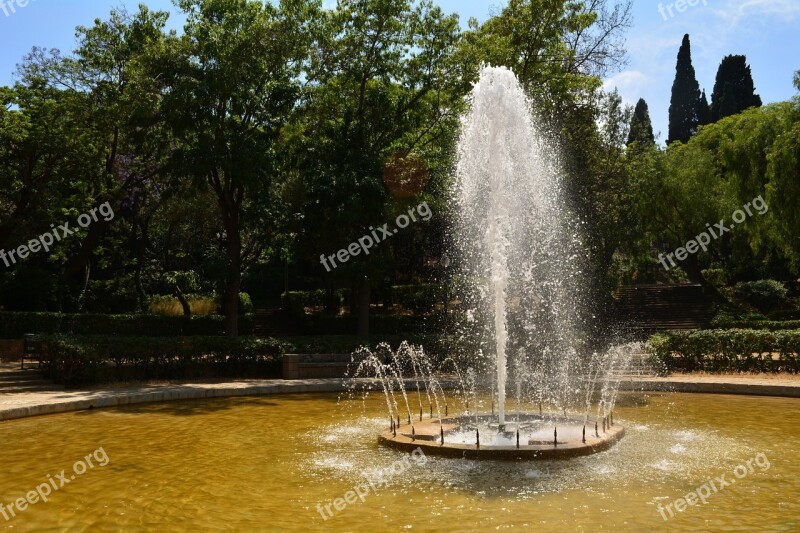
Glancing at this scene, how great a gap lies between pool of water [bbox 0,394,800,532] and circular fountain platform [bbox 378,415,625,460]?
0.18 m

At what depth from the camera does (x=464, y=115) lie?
2336 cm

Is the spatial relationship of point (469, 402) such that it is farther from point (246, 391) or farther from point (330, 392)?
point (246, 391)

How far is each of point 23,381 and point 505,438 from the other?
486 inches

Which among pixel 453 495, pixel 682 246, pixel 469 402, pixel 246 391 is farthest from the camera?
pixel 682 246

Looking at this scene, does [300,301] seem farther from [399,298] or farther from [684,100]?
[684,100]

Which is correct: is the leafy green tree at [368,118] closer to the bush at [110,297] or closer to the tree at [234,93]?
the tree at [234,93]

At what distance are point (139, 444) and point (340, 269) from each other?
1259 cm

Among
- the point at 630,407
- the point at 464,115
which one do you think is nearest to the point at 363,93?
the point at 464,115

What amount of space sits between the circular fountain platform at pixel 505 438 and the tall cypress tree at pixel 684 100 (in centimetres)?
5775

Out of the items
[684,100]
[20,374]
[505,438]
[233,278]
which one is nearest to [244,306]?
[233,278]

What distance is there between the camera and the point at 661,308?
1458 inches

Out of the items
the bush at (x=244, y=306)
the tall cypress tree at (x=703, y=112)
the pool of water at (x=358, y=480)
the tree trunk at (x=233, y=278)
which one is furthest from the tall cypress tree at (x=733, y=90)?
the pool of water at (x=358, y=480)

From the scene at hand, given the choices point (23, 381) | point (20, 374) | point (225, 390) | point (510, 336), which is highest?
point (510, 336)

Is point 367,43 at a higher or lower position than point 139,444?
higher
